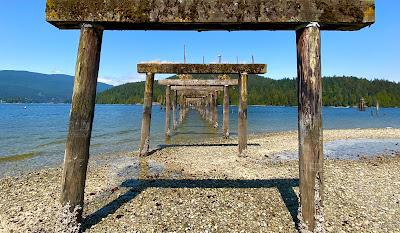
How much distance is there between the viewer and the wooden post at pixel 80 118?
491 centimetres

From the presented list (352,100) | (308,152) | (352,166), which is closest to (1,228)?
(308,152)

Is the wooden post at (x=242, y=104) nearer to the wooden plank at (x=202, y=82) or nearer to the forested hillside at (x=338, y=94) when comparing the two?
the wooden plank at (x=202, y=82)

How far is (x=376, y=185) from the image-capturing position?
356 inches

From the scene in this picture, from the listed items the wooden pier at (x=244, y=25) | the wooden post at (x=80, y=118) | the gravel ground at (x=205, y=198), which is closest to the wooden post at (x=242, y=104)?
the gravel ground at (x=205, y=198)

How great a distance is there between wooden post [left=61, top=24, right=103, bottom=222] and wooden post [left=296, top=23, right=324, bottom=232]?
3.42 metres

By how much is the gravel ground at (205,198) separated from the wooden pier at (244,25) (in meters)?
1.19

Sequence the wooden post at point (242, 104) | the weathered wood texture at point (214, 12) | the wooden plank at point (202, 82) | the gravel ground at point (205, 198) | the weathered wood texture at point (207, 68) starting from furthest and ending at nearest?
the wooden plank at point (202, 82) → the wooden post at point (242, 104) → the weathered wood texture at point (207, 68) → the gravel ground at point (205, 198) → the weathered wood texture at point (214, 12)

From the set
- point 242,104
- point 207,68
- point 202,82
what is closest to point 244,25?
point 207,68

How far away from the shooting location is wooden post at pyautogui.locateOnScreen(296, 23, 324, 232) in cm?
470

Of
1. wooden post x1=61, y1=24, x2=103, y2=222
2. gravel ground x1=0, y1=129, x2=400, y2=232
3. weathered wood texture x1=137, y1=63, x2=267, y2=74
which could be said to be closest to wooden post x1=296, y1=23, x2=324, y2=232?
gravel ground x1=0, y1=129, x2=400, y2=232

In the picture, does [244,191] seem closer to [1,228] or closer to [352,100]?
[1,228]

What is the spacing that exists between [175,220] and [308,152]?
2.91m

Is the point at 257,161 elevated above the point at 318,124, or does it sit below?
below

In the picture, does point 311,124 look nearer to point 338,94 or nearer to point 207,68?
point 207,68
